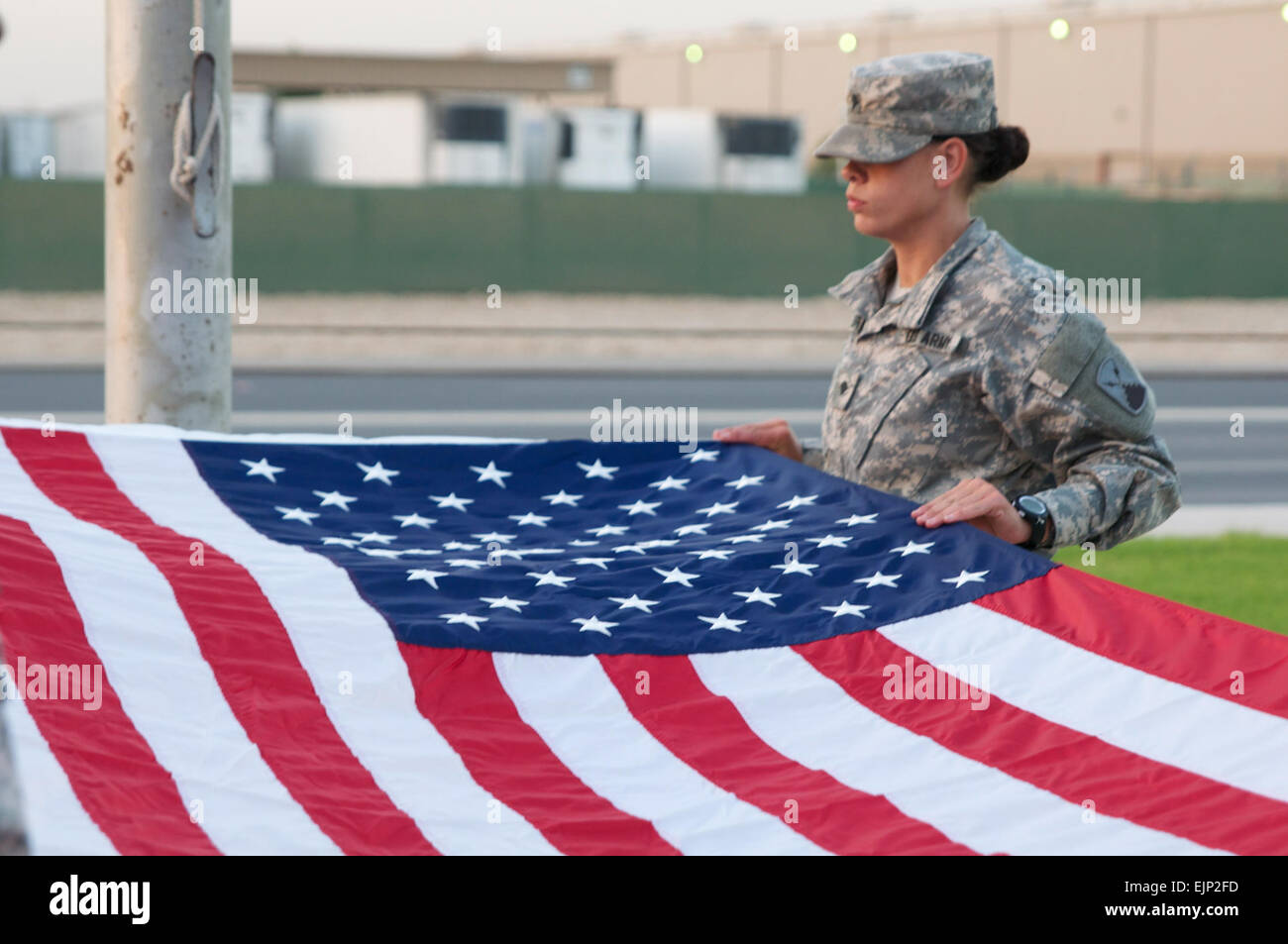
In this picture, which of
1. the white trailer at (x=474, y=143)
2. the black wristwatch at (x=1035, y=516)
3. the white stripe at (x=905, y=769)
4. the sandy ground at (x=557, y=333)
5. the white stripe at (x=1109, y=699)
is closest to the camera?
the white stripe at (x=905, y=769)

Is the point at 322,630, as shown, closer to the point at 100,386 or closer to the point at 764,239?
the point at 100,386

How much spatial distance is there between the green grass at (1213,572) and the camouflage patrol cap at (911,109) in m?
3.52

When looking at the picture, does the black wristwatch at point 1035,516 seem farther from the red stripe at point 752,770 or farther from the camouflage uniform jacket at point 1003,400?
the red stripe at point 752,770

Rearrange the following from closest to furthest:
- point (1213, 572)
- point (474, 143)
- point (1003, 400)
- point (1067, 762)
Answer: point (1067, 762) < point (1003, 400) < point (1213, 572) < point (474, 143)

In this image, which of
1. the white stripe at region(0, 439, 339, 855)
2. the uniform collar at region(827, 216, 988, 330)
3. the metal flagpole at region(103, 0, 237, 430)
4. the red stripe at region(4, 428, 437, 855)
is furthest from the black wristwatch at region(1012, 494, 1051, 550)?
the metal flagpole at region(103, 0, 237, 430)

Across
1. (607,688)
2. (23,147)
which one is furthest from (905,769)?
(23,147)

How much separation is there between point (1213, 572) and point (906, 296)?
473 centimetres

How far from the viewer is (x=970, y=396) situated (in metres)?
3.67

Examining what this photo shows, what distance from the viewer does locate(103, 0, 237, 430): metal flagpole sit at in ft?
17.4

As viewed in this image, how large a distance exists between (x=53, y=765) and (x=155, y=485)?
1.90 metres

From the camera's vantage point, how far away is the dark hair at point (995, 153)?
381cm

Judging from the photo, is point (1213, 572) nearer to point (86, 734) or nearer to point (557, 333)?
point (86, 734)

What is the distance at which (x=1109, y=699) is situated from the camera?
3.09m

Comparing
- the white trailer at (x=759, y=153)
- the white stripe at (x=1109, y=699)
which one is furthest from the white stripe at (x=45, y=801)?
the white trailer at (x=759, y=153)
